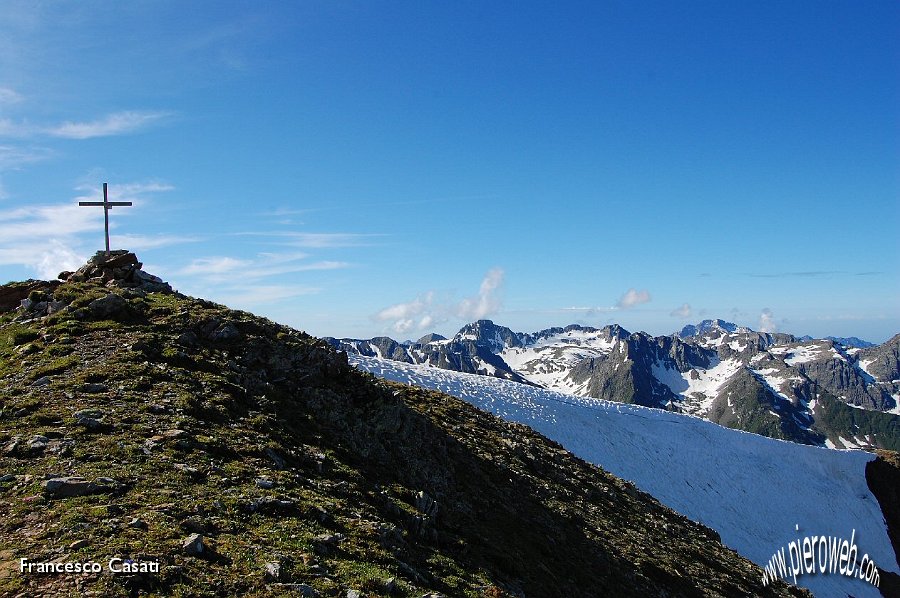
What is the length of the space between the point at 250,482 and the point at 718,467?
249 ft

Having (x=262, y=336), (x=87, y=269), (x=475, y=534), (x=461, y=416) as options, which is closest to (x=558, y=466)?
(x=461, y=416)

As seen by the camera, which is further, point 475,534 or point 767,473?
point 767,473

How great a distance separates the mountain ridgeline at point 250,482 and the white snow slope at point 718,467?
30.5 meters

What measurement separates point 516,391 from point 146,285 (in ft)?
202

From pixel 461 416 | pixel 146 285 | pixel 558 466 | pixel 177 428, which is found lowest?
pixel 558 466

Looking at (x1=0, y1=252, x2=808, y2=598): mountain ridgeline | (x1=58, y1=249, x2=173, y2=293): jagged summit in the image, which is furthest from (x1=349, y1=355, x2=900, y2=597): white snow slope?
(x1=58, y1=249, x2=173, y2=293): jagged summit

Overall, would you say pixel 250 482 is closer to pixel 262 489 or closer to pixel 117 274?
pixel 262 489

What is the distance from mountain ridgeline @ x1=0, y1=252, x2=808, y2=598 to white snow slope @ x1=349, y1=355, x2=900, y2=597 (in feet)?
100

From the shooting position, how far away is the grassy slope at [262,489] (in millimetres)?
11023

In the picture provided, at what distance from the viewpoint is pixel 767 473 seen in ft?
249

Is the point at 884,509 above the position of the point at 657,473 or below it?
below

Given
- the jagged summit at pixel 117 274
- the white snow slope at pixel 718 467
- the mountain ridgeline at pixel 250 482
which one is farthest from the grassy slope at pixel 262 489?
the white snow slope at pixel 718 467

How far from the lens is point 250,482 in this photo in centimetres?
1450

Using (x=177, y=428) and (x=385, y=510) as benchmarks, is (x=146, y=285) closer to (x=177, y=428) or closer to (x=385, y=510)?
(x=177, y=428)
